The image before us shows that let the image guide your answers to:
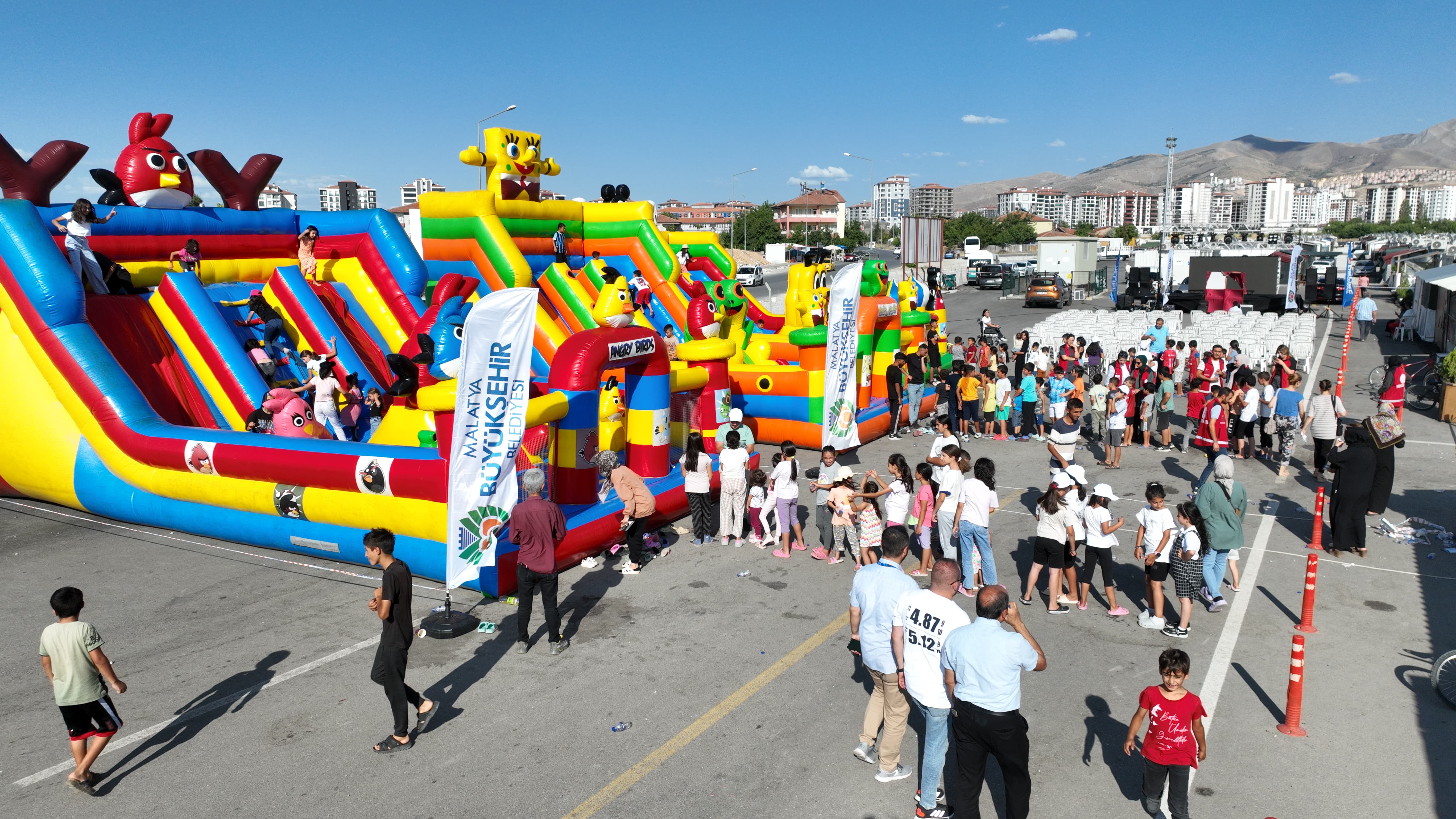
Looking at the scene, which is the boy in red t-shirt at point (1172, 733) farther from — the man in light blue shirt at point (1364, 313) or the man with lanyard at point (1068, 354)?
the man in light blue shirt at point (1364, 313)

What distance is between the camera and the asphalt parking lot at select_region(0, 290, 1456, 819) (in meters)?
5.31

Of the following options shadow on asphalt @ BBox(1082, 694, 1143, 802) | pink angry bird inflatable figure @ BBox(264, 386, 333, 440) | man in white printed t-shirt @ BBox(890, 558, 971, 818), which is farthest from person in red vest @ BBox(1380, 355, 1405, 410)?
pink angry bird inflatable figure @ BBox(264, 386, 333, 440)

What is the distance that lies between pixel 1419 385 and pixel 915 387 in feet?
34.8

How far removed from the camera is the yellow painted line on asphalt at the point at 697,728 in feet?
17.2

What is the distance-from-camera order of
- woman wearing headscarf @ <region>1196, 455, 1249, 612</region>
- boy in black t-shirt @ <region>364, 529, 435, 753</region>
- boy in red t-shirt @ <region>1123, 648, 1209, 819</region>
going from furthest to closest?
woman wearing headscarf @ <region>1196, 455, 1249, 612</region> → boy in black t-shirt @ <region>364, 529, 435, 753</region> → boy in red t-shirt @ <region>1123, 648, 1209, 819</region>

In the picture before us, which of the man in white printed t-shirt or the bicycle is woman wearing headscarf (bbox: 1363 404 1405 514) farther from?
the bicycle

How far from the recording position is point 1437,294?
22656 millimetres

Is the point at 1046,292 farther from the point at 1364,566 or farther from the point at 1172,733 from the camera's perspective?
the point at 1172,733

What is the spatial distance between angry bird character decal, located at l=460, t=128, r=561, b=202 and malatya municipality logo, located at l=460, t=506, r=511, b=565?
33.4 ft

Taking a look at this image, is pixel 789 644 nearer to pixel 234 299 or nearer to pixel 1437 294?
pixel 234 299

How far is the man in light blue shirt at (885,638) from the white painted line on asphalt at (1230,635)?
1.55 meters

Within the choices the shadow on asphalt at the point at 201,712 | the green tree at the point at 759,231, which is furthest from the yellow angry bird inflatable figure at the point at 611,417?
the green tree at the point at 759,231

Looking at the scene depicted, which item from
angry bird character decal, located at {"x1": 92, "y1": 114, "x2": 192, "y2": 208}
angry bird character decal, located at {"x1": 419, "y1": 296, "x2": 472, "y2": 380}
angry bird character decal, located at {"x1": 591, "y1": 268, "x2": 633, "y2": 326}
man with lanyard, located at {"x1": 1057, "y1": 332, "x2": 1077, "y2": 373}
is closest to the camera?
angry bird character decal, located at {"x1": 419, "y1": 296, "x2": 472, "y2": 380}

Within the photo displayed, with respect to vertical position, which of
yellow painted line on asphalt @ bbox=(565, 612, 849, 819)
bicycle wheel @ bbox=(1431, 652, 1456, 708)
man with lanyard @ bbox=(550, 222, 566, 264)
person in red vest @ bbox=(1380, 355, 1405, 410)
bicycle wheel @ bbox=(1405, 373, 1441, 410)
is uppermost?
man with lanyard @ bbox=(550, 222, 566, 264)
